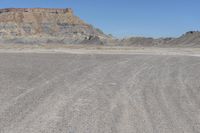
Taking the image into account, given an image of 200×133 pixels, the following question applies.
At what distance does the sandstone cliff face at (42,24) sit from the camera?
173000 millimetres

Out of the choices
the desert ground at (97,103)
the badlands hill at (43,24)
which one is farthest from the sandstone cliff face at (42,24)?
the desert ground at (97,103)

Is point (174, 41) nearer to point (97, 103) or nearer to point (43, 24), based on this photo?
point (43, 24)

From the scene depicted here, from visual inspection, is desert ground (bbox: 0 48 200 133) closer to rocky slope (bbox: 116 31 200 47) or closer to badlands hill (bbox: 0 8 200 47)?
rocky slope (bbox: 116 31 200 47)

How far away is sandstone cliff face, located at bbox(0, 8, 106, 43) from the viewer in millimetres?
173000

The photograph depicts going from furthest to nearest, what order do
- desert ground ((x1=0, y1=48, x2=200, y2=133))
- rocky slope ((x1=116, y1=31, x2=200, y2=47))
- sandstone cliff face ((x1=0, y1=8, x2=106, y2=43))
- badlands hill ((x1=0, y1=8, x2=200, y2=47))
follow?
sandstone cliff face ((x1=0, y1=8, x2=106, y2=43))
badlands hill ((x1=0, y1=8, x2=200, y2=47))
rocky slope ((x1=116, y1=31, x2=200, y2=47))
desert ground ((x1=0, y1=48, x2=200, y2=133))

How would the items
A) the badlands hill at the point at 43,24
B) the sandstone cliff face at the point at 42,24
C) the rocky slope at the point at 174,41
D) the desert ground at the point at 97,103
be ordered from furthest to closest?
the sandstone cliff face at the point at 42,24 → the badlands hill at the point at 43,24 → the rocky slope at the point at 174,41 → the desert ground at the point at 97,103

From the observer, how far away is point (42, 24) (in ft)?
599

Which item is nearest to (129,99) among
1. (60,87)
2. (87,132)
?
(60,87)

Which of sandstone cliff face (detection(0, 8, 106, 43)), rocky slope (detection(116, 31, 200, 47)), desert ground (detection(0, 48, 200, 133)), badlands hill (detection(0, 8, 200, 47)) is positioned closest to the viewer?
desert ground (detection(0, 48, 200, 133))

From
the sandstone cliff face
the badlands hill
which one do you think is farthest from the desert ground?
the sandstone cliff face

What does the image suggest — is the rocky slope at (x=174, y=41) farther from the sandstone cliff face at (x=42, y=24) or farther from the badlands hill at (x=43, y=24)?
the sandstone cliff face at (x=42, y=24)

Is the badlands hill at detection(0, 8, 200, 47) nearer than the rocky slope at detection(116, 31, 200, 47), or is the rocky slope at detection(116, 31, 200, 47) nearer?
the rocky slope at detection(116, 31, 200, 47)

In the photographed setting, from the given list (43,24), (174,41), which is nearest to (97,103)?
(174,41)

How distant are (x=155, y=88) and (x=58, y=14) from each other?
18476 cm
